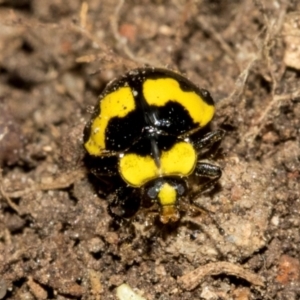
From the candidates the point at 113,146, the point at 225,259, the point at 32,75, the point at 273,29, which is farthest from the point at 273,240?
the point at 32,75

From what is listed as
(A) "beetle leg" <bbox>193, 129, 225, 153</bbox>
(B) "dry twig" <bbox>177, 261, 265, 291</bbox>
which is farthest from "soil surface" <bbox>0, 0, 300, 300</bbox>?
(A) "beetle leg" <bbox>193, 129, 225, 153</bbox>

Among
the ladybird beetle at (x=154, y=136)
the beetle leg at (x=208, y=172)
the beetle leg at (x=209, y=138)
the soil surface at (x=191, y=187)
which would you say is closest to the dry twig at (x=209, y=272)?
the soil surface at (x=191, y=187)

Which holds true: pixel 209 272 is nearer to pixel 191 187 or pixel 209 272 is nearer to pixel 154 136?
pixel 191 187

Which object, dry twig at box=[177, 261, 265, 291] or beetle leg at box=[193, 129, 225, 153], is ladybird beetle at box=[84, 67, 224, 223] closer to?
beetle leg at box=[193, 129, 225, 153]

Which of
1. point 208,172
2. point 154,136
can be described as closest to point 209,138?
point 208,172

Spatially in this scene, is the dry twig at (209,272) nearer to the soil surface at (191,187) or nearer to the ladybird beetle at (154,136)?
the soil surface at (191,187)

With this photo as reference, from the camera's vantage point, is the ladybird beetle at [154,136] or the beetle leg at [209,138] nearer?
the ladybird beetle at [154,136]
